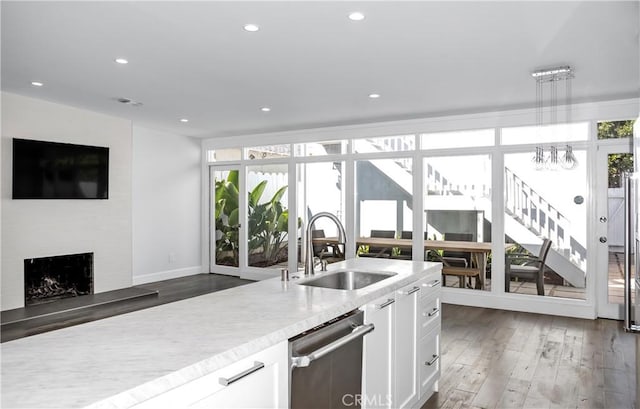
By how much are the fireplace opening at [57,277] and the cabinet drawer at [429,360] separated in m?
4.54

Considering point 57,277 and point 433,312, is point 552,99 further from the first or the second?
point 57,277

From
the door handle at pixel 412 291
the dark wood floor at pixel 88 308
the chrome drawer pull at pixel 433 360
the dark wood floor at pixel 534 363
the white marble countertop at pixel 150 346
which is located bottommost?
the dark wood floor at pixel 534 363

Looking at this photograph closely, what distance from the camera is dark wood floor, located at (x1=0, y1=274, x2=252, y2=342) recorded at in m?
4.28

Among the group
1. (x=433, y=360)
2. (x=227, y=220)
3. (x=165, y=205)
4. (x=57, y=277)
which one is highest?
(x=165, y=205)

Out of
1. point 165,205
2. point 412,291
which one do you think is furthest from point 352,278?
point 165,205

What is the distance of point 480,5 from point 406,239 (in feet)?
12.9

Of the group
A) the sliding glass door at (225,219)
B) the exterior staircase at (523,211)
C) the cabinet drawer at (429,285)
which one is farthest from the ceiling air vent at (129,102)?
the cabinet drawer at (429,285)

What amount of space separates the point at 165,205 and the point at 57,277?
84.7 inches

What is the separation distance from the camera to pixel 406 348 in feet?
7.97

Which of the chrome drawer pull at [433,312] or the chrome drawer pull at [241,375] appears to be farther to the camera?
the chrome drawer pull at [433,312]

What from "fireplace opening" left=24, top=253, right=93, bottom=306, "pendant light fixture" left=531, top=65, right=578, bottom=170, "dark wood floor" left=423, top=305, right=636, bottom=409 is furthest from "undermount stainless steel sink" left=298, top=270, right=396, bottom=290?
"fireplace opening" left=24, top=253, right=93, bottom=306

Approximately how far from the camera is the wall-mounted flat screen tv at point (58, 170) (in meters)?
4.82

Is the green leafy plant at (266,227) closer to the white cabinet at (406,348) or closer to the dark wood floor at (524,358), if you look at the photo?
the dark wood floor at (524,358)

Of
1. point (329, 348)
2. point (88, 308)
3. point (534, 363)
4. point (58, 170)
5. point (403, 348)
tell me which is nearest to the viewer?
point (329, 348)
